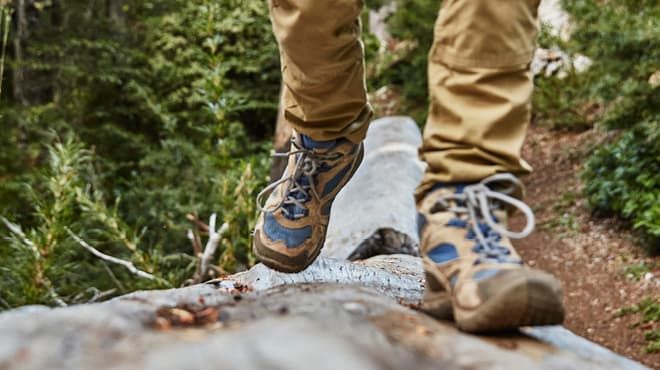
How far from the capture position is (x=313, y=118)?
1.92 meters

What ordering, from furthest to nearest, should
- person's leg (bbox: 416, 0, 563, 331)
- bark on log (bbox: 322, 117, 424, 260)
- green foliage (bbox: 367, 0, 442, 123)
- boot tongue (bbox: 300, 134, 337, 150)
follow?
green foliage (bbox: 367, 0, 442, 123)
bark on log (bbox: 322, 117, 424, 260)
boot tongue (bbox: 300, 134, 337, 150)
person's leg (bbox: 416, 0, 563, 331)

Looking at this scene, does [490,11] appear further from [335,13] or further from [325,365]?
[325,365]

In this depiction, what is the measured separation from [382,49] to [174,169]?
825 centimetres

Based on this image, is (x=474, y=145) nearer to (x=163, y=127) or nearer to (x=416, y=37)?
(x=163, y=127)

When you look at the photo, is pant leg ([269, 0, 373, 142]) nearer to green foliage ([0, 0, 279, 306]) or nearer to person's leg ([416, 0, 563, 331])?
person's leg ([416, 0, 563, 331])

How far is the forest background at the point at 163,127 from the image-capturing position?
12.3ft

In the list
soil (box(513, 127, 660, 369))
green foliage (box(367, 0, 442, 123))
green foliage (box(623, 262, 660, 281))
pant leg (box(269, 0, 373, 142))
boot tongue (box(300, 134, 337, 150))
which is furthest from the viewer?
green foliage (box(367, 0, 442, 123))

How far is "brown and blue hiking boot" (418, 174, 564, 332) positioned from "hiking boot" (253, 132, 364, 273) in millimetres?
510

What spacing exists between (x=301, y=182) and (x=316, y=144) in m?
0.13

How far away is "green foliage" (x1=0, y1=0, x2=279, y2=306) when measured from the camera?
367 centimetres

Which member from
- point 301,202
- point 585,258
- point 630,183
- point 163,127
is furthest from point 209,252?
point 630,183

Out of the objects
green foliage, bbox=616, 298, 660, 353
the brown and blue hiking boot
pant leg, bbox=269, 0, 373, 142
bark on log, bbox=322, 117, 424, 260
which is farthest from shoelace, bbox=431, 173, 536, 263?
green foliage, bbox=616, 298, 660, 353

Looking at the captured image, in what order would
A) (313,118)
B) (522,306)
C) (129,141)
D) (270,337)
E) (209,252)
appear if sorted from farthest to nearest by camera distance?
1. (129,141)
2. (209,252)
3. (313,118)
4. (522,306)
5. (270,337)

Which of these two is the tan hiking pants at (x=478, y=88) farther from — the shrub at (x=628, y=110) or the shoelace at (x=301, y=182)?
the shrub at (x=628, y=110)
